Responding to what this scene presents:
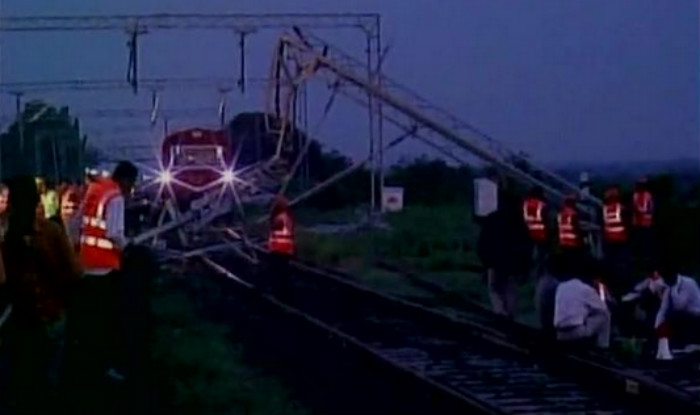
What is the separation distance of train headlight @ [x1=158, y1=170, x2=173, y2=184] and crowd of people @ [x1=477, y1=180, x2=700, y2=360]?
117 cm

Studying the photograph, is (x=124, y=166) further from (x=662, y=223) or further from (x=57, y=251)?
Result: (x=662, y=223)

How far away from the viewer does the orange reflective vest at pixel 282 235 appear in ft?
22.4

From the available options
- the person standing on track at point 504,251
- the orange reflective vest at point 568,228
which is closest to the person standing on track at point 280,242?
the person standing on track at point 504,251

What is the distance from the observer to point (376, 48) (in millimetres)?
6801

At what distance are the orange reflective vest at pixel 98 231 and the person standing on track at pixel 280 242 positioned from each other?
590mm

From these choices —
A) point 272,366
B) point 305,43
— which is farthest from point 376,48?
point 272,366

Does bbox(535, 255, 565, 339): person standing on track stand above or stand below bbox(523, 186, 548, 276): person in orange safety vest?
below

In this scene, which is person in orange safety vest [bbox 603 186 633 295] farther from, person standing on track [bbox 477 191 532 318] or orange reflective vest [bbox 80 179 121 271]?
orange reflective vest [bbox 80 179 121 271]

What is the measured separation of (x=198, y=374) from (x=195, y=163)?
765 millimetres

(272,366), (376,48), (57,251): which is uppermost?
(376,48)

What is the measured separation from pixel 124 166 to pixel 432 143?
3.74 ft

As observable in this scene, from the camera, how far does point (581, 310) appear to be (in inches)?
270

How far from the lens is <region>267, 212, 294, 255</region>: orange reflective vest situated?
6.83 meters

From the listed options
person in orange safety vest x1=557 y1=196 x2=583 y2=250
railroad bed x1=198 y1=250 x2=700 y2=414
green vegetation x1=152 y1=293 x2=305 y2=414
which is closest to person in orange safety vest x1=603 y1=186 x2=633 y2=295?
person in orange safety vest x1=557 y1=196 x2=583 y2=250
